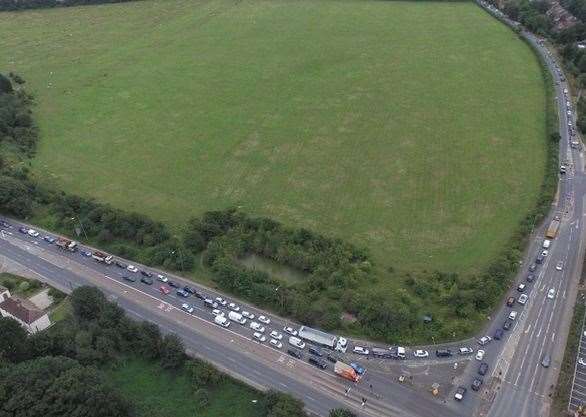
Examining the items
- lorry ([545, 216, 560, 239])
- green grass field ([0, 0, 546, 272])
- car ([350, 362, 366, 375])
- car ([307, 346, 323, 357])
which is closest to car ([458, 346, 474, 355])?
car ([350, 362, 366, 375])

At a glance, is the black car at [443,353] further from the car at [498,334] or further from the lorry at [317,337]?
the lorry at [317,337]

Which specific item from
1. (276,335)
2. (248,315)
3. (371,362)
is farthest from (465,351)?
(248,315)

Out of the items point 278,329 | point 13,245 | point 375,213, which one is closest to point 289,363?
point 278,329

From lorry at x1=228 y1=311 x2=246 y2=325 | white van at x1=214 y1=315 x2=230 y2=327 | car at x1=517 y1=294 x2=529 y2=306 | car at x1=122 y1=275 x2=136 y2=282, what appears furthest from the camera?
car at x1=122 y1=275 x2=136 y2=282

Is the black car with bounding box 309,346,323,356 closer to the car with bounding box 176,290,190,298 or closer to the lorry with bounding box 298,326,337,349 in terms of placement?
the lorry with bounding box 298,326,337,349

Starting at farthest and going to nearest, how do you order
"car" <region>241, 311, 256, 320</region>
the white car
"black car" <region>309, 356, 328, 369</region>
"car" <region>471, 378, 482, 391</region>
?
"car" <region>241, 311, 256, 320</region>
the white car
"black car" <region>309, 356, 328, 369</region>
"car" <region>471, 378, 482, 391</region>

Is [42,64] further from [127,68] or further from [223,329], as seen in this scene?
[223,329]
